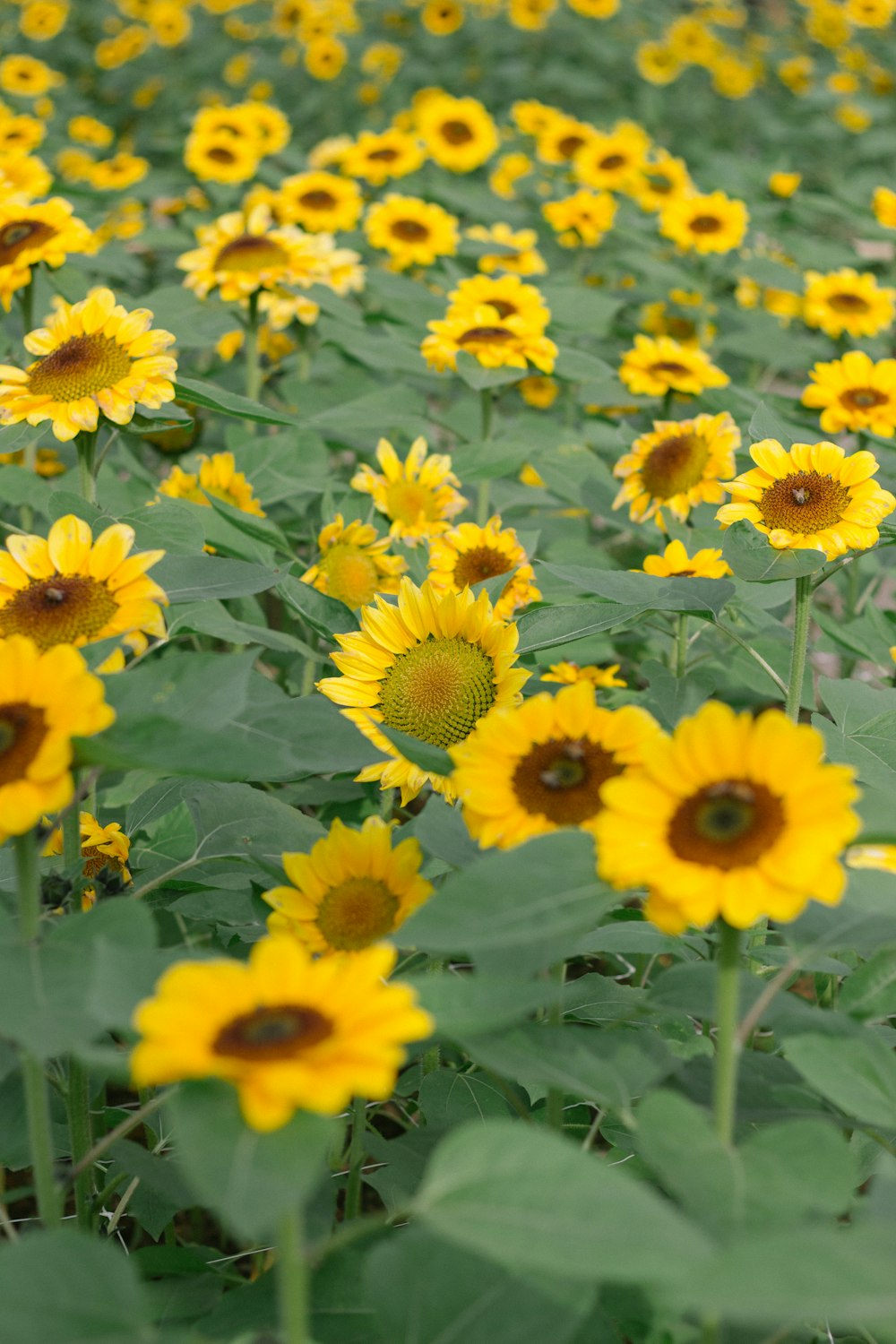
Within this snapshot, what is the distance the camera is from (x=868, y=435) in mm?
2014

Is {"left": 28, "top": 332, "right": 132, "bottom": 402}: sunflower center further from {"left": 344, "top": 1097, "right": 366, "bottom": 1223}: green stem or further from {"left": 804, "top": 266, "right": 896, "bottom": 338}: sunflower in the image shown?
{"left": 804, "top": 266, "right": 896, "bottom": 338}: sunflower

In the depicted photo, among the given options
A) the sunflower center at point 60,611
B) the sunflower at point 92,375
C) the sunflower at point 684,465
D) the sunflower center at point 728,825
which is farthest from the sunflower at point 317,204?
the sunflower center at point 728,825

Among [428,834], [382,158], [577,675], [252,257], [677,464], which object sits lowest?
[577,675]

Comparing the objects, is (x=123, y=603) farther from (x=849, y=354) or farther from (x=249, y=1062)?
(x=849, y=354)

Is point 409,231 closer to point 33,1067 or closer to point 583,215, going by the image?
point 583,215

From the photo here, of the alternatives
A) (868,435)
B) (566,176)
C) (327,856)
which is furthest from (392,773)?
(566,176)

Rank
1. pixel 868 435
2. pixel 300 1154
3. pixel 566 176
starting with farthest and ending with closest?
pixel 566 176 < pixel 868 435 < pixel 300 1154

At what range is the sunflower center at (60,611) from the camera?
1099 millimetres

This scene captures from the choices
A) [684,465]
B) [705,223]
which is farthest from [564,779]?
[705,223]

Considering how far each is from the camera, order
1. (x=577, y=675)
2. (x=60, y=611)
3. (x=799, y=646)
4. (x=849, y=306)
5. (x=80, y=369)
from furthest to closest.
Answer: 1. (x=849, y=306)
2. (x=577, y=675)
3. (x=80, y=369)
4. (x=799, y=646)
5. (x=60, y=611)

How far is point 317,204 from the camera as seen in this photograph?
3035mm

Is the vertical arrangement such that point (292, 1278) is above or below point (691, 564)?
above

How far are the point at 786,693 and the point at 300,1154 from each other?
0.88 metres

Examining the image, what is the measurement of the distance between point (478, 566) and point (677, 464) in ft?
1.29
